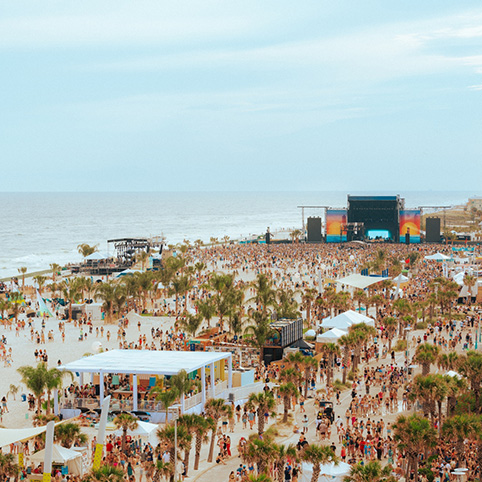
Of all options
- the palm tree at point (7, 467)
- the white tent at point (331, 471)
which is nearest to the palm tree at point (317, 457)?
the white tent at point (331, 471)

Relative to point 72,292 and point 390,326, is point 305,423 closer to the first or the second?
point 390,326

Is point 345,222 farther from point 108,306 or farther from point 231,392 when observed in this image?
point 231,392

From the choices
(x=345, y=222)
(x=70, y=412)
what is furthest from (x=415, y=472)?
(x=345, y=222)

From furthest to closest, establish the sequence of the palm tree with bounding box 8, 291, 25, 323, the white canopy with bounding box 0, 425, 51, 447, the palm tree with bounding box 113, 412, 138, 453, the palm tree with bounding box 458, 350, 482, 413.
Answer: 1. the palm tree with bounding box 8, 291, 25, 323
2. the palm tree with bounding box 458, 350, 482, 413
3. the palm tree with bounding box 113, 412, 138, 453
4. the white canopy with bounding box 0, 425, 51, 447

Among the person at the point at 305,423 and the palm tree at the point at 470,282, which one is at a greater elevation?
the palm tree at the point at 470,282

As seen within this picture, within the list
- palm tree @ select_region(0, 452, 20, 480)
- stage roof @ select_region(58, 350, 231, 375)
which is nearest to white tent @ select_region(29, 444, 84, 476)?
palm tree @ select_region(0, 452, 20, 480)

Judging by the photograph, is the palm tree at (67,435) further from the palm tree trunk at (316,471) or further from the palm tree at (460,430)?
A: the palm tree at (460,430)

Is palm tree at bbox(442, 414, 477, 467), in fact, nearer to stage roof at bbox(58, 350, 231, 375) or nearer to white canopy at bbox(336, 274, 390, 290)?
stage roof at bbox(58, 350, 231, 375)
